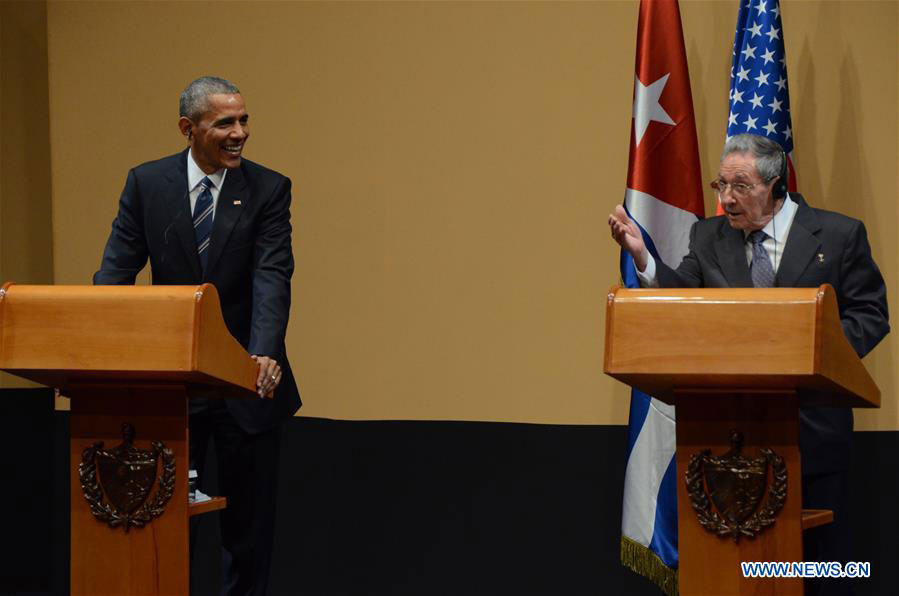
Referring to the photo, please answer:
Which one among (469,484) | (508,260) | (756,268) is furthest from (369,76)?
(756,268)

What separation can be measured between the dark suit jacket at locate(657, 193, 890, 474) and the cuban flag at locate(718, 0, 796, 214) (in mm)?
895

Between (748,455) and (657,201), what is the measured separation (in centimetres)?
181

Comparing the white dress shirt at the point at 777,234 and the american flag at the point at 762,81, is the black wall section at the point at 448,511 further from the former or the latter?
the white dress shirt at the point at 777,234

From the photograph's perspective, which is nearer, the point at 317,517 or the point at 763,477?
the point at 763,477

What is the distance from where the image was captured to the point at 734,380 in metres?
2.62

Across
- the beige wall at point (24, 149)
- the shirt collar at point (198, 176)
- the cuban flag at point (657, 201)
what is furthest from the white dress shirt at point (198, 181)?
the beige wall at point (24, 149)

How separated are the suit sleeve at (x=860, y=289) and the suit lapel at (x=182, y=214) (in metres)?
1.81

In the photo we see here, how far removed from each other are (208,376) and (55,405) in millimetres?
2807

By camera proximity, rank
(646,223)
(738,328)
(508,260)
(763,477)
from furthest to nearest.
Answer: (508,260) → (646,223) → (763,477) → (738,328)

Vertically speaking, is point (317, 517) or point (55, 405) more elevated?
point (55, 405)

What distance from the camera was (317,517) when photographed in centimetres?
510

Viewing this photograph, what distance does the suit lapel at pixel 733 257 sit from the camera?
3328mm

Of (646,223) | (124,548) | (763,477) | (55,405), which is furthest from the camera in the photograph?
(55,405)

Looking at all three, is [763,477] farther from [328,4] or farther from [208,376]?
[328,4]
